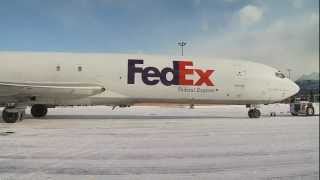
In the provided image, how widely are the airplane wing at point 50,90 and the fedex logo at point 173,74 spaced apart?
230cm

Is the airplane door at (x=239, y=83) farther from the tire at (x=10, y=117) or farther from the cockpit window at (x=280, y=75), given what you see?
the tire at (x=10, y=117)

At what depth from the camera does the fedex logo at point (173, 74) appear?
26.2 meters

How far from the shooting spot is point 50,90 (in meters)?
24.8

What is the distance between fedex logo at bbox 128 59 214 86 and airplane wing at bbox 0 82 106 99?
7.54 ft

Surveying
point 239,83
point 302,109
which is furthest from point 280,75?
point 302,109

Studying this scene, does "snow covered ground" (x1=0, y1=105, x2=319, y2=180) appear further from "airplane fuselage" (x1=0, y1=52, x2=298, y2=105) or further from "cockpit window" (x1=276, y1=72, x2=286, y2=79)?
"cockpit window" (x1=276, y1=72, x2=286, y2=79)

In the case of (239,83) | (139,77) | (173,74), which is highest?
(173,74)

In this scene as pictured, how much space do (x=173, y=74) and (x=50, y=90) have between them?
23.6ft

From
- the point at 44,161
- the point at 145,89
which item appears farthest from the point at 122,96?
the point at 44,161

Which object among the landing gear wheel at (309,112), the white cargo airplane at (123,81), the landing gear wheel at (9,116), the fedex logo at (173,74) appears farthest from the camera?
the landing gear wheel at (309,112)

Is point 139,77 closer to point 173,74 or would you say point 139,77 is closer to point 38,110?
point 173,74

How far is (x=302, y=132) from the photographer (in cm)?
1792

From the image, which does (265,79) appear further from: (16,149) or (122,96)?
(16,149)

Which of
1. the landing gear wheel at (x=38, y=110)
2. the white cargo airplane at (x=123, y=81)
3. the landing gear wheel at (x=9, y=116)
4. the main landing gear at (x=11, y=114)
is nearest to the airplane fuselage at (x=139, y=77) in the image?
the white cargo airplane at (x=123, y=81)
